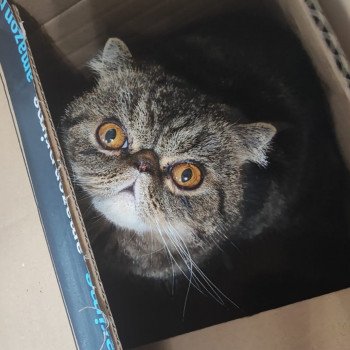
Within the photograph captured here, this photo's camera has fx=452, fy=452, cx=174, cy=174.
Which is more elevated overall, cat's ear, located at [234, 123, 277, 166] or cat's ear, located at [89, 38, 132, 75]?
cat's ear, located at [89, 38, 132, 75]

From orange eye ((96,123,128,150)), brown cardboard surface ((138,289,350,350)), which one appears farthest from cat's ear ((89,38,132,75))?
brown cardboard surface ((138,289,350,350))

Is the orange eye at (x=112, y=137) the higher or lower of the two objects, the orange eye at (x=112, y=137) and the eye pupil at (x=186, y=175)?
the higher

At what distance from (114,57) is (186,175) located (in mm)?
253

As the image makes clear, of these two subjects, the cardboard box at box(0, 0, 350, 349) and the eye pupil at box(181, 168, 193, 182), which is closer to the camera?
the cardboard box at box(0, 0, 350, 349)

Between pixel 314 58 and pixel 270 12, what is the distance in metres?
0.24

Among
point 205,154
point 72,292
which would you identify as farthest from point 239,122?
→ point 72,292

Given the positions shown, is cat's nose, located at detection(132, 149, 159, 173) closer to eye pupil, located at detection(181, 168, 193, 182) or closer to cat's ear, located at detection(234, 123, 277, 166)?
eye pupil, located at detection(181, 168, 193, 182)

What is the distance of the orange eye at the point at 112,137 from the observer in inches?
30.3

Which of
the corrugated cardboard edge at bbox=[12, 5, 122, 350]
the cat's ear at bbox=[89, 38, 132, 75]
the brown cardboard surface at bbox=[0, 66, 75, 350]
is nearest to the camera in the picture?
the corrugated cardboard edge at bbox=[12, 5, 122, 350]

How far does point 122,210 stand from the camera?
30.9 inches

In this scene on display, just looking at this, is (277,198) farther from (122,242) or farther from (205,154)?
(122,242)

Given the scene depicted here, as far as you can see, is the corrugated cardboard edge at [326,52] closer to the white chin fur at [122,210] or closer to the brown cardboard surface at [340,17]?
the brown cardboard surface at [340,17]

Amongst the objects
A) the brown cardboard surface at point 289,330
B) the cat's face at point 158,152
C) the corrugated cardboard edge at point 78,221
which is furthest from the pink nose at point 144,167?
the brown cardboard surface at point 289,330

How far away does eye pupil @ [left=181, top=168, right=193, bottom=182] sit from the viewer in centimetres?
77
